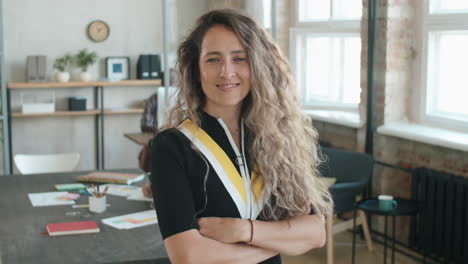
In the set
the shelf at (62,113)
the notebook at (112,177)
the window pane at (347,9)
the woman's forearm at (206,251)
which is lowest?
the notebook at (112,177)

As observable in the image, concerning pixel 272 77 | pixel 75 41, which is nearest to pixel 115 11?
pixel 75 41

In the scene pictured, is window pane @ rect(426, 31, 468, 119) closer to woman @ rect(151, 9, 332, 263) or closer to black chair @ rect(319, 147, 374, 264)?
black chair @ rect(319, 147, 374, 264)

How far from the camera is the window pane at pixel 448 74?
15.1 ft

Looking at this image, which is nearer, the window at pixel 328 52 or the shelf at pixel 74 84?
the window at pixel 328 52

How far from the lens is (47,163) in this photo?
4.82m

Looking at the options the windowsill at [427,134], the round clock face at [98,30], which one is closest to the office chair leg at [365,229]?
the windowsill at [427,134]

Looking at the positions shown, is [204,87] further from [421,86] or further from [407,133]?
[421,86]

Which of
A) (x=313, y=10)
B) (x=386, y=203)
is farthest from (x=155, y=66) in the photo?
(x=386, y=203)

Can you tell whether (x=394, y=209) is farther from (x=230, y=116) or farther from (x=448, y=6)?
(x=230, y=116)

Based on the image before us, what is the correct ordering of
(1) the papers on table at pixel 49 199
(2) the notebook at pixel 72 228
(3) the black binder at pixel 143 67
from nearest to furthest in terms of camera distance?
1. (2) the notebook at pixel 72 228
2. (1) the papers on table at pixel 49 199
3. (3) the black binder at pixel 143 67

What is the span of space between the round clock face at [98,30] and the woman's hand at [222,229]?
22.2 ft

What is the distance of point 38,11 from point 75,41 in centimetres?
56

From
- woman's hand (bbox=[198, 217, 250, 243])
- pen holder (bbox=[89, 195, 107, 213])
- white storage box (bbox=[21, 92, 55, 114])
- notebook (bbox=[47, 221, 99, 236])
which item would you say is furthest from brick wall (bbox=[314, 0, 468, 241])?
white storage box (bbox=[21, 92, 55, 114])

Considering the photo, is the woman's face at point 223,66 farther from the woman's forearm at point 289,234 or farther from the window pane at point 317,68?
the window pane at point 317,68
